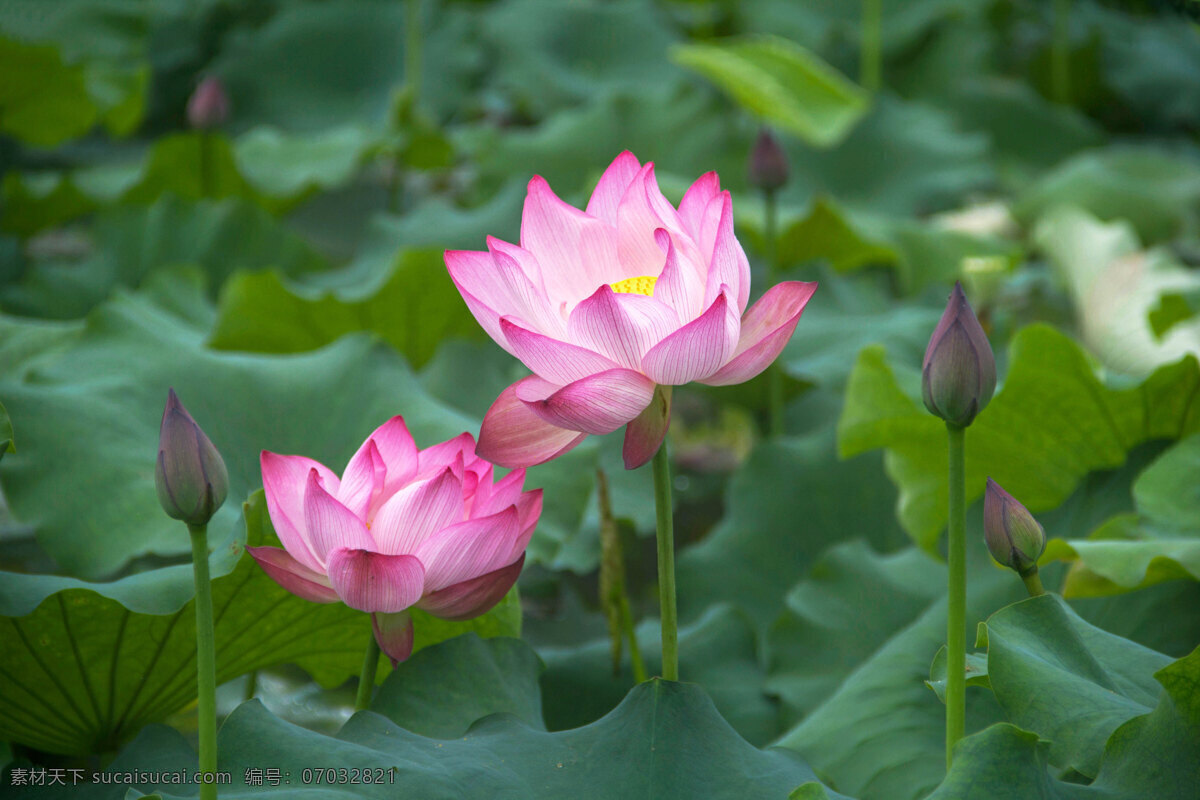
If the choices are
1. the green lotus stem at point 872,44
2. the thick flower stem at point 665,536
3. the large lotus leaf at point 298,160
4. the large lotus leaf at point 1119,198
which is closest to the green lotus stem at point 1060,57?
the green lotus stem at point 872,44

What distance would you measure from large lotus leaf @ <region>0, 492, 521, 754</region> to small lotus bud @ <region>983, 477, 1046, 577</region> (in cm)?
41

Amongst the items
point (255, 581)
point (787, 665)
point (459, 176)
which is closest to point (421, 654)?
point (255, 581)

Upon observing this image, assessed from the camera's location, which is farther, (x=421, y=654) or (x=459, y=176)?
(x=459, y=176)

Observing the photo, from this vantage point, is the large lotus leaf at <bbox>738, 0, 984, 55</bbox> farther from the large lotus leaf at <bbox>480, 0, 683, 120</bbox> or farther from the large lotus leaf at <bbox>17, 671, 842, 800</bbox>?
the large lotus leaf at <bbox>17, 671, 842, 800</bbox>

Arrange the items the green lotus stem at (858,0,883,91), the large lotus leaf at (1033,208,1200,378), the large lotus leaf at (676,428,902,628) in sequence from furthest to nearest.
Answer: the green lotus stem at (858,0,883,91) < the large lotus leaf at (1033,208,1200,378) < the large lotus leaf at (676,428,902,628)

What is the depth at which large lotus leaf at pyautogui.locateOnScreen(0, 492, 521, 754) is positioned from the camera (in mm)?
745

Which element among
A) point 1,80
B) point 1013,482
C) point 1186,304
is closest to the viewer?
point 1013,482

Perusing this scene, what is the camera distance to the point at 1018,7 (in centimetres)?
339

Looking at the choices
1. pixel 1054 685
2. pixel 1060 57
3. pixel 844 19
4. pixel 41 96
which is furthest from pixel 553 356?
pixel 1060 57

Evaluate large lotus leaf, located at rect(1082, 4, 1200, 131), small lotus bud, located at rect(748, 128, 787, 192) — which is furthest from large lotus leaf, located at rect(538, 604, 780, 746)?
large lotus leaf, located at rect(1082, 4, 1200, 131)

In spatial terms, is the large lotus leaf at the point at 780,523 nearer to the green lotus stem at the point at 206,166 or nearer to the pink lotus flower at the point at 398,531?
the pink lotus flower at the point at 398,531

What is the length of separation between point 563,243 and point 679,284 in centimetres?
10

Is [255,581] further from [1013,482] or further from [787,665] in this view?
[1013,482]

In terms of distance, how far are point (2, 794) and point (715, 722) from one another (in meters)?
0.51
